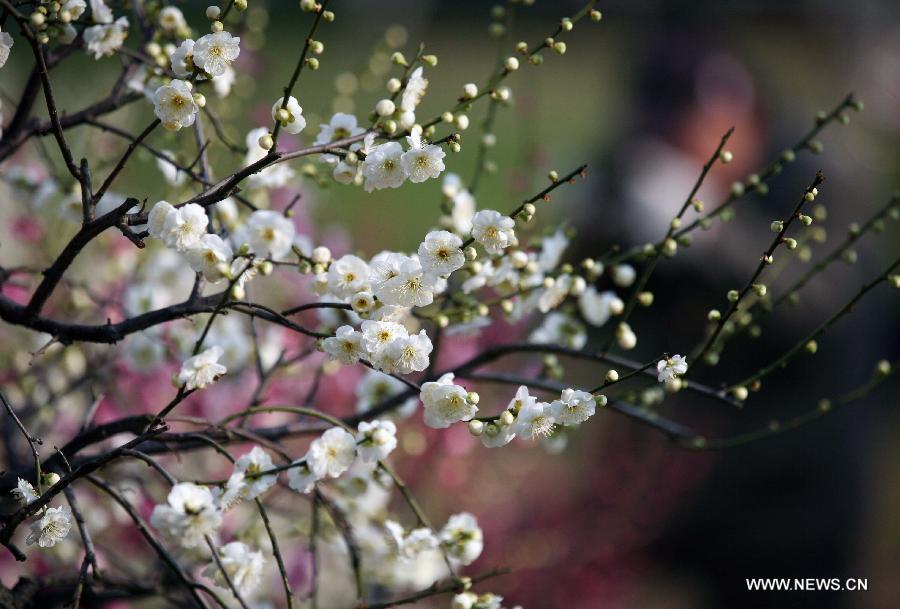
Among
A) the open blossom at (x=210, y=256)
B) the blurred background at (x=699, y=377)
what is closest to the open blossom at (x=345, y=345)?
the open blossom at (x=210, y=256)

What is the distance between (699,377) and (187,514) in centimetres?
224

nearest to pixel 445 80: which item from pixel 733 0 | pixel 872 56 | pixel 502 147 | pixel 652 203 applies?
pixel 502 147

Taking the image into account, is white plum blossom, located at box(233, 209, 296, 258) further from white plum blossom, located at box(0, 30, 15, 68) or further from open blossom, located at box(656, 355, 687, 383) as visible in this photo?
open blossom, located at box(656, 355, 687, 383)

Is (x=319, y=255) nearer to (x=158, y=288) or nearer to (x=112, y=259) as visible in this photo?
(x=158, y=288)

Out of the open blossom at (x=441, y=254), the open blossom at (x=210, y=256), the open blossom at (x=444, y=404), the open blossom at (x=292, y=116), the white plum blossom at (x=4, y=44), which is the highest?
the white plum blossom at (x=4, y=44)

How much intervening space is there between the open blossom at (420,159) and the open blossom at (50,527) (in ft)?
1.44

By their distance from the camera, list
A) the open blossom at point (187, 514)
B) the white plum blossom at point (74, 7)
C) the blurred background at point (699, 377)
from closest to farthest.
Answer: the open blossom at point (187, 514) → the white plum blossom at point (74, 7) → the blurred background at point (699, 377)

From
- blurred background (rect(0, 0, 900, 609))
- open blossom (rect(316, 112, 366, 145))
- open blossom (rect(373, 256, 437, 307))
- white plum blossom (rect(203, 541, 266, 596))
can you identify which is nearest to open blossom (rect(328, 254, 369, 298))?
open blossom (rect(373, 256, 437, 307))

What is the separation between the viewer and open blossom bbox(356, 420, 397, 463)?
2.72ft

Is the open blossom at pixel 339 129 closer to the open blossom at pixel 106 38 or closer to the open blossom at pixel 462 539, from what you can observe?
the open blossom at pixel 106 38

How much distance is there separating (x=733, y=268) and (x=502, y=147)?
16.4 feet

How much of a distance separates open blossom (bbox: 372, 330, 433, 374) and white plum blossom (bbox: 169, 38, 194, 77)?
0.32m

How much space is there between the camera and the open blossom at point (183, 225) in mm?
801

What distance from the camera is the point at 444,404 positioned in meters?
0.85
